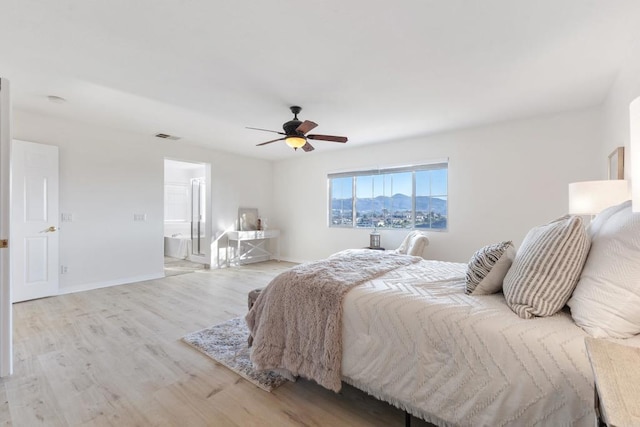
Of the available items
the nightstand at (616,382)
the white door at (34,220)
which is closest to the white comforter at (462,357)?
the nightstand at (616,382)

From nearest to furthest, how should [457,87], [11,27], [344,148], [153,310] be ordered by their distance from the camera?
[11,27]
[457,87]
[153,310]
[344,148]

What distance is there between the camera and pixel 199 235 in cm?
666

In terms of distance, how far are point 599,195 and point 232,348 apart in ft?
10.4

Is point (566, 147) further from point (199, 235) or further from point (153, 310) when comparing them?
point (199, 235)

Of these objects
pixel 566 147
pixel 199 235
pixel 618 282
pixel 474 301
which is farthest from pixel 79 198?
pixel 566 147

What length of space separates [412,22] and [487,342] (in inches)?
76.5

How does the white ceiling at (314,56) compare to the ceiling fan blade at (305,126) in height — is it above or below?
above

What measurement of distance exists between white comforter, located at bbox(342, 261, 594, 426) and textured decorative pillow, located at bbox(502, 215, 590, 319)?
64 mm

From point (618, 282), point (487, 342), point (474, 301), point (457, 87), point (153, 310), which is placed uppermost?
point (457, 87)

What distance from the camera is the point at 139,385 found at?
1947mm

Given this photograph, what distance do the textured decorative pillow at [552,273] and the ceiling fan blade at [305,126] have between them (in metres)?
2.31

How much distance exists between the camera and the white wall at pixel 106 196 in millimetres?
4043

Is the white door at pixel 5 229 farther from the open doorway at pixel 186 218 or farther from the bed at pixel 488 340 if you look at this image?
the open doorway at pixel 186 218

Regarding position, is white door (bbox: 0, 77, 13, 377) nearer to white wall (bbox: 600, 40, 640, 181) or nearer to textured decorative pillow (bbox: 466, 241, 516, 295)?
textured decorative pillow (bbox: 466, 241, 516, 295)
